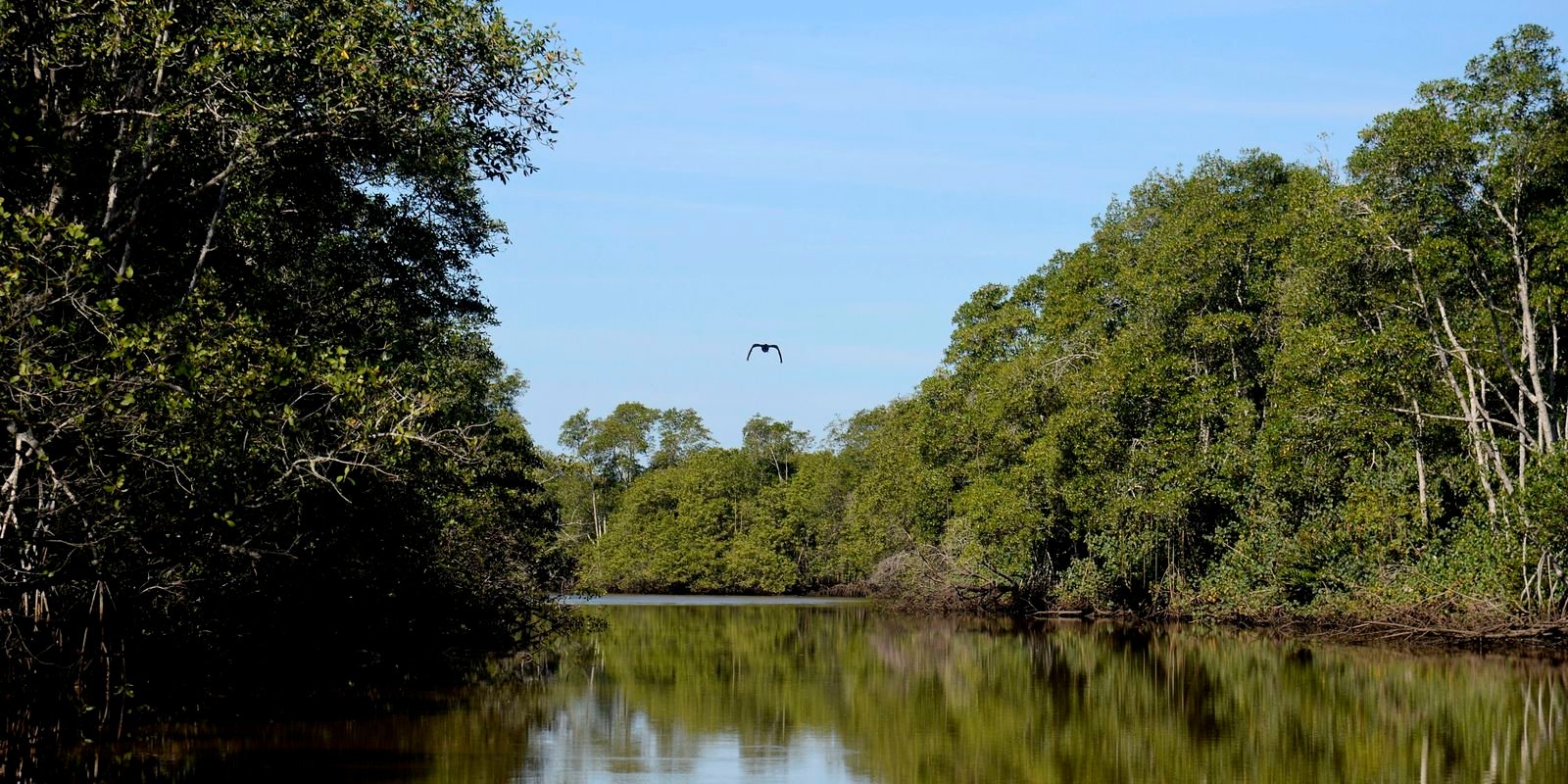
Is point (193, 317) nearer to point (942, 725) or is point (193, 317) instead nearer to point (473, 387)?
point (942, 725)

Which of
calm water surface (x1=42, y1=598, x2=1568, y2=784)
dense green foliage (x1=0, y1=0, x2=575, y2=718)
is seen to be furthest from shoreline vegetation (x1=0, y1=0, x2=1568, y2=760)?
calm water surface (x1=42, y1=598, x2=1568, y2=784)

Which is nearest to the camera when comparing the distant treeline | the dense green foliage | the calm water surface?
the dense green foliage

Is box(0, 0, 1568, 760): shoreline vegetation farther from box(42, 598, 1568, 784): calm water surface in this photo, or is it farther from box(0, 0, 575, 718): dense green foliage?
box(42, 598, 1568, 784): calm water surface

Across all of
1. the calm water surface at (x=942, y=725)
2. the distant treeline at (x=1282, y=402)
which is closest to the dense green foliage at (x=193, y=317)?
the calm water surface at (x=942, y=725)

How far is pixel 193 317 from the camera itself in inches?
543

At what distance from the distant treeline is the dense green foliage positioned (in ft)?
27.5

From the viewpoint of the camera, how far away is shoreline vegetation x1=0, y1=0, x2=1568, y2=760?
12.9 m

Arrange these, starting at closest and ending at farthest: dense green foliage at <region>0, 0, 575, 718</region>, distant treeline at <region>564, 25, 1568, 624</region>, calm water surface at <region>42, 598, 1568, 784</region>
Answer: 1. dense green foliage at <region>0, 0, 575, 718</region>
2. calm water surface at <region>42, 598, 1568, 784</region>
3. distant treeline at <region>564, 25, 1568, 624</region>

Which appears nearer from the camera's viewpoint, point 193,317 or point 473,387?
point 193,317

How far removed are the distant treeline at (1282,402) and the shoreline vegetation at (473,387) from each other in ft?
0.39

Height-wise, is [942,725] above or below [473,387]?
below

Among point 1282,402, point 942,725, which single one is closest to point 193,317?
point 942,725

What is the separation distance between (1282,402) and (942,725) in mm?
17823

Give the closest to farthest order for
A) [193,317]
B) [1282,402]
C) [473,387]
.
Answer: [193,317], [473,387], [1282,402]
